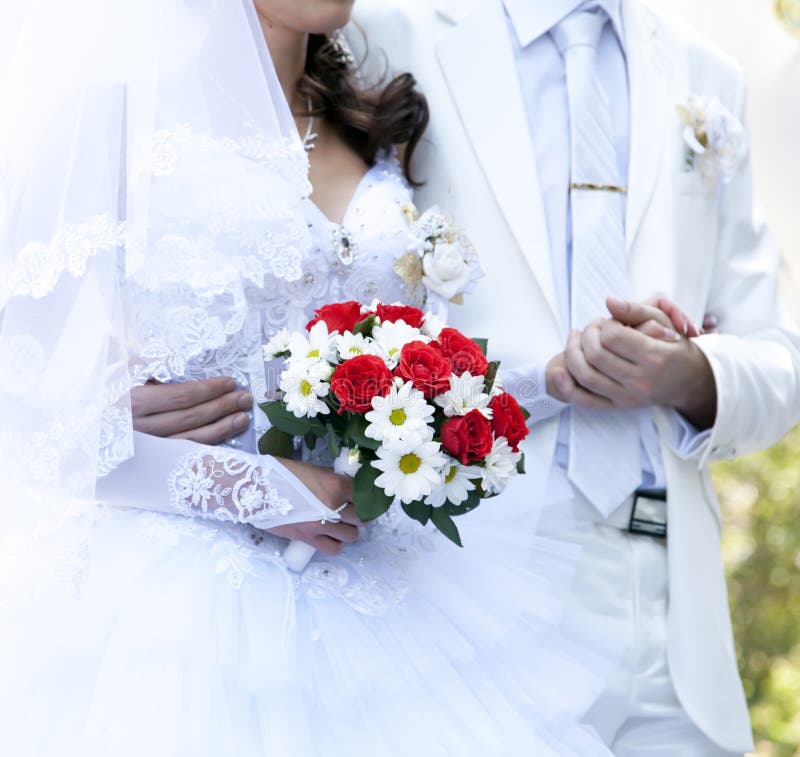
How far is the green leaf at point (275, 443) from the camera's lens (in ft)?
5.59

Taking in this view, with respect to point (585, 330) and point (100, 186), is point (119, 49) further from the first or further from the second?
point (585, 330)

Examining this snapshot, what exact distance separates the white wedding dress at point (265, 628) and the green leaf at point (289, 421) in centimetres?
9

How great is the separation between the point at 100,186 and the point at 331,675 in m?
0.72

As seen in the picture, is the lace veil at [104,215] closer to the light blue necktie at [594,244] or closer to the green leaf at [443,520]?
the green leaf at [443,520]

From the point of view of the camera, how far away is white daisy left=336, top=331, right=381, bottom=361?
154 centimetres

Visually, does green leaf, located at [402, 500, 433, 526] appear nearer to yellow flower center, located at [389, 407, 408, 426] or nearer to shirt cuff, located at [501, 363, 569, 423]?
yellow flower center, located at [389, 407, 408, 426]

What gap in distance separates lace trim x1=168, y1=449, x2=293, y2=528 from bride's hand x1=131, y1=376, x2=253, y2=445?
0.09 m

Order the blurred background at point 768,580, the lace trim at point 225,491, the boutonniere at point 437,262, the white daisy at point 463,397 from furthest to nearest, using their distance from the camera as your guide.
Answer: the blurred background at point 768,580 → the boutonniere at point 437,262 → the lace trim at point 225,491 → the white daisy at point 463,397

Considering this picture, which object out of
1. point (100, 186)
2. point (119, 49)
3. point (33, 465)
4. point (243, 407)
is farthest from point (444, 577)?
point (119, 49)

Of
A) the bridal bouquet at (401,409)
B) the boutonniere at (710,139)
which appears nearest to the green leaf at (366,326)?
the bridal bouquet at (401,409)

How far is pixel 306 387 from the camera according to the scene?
1.55m

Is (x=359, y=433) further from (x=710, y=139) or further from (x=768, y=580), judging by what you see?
(x=768, y=580)

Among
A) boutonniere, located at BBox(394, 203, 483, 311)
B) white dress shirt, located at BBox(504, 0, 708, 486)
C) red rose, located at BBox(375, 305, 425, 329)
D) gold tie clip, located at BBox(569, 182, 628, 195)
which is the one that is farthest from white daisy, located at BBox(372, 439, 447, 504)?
gold tie clip, located at BBox(569, 182, 628, 195)

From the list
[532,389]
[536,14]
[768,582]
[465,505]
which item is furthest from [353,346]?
[768,582]
